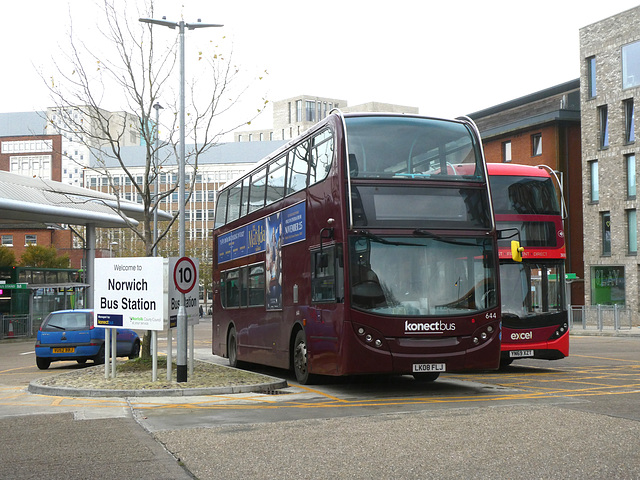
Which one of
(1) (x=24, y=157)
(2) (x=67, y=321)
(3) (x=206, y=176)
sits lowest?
(2) (x=67, y=321)

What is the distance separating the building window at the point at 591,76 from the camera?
5009 cm

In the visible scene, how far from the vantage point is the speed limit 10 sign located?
48.8 ft

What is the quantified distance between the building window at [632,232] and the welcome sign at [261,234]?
32.0 metres

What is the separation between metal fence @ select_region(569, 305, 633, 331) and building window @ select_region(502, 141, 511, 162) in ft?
61.7

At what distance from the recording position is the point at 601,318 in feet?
130

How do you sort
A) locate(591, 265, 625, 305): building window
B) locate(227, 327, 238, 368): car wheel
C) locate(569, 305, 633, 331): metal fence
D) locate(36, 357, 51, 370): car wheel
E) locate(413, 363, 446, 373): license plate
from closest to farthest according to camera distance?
locate(413, 363, 446, 373): license plate → locate(227, 327, 238, 368): car wheel → locate(36, 357, 51, 370): car wheel → locate(569, 305, 633, 331): metal fence → locate(591, 265, 625, 305): building window

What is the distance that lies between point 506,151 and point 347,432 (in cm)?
5188

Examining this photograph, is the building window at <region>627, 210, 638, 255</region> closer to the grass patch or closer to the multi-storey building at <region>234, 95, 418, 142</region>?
the grass patch

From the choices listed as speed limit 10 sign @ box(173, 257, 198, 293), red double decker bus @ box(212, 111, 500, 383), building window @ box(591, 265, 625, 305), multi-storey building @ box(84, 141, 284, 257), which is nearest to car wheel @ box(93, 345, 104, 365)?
speed limit 10 sign @ box(173, 257, 198, 293)

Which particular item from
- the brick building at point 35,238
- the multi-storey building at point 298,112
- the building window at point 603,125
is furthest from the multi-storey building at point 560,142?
the multi-storey building at point 298,112

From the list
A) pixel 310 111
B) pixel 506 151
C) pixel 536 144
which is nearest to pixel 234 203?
pixel 536 144

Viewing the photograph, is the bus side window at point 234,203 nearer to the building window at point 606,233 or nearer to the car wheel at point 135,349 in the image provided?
the car wheel at point 135,349

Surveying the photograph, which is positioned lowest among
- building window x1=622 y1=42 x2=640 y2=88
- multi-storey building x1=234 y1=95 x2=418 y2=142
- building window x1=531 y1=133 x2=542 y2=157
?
building window x1=531 y1=133 x2=542 y2=157

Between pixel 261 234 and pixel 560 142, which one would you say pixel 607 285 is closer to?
pixel 560 142
